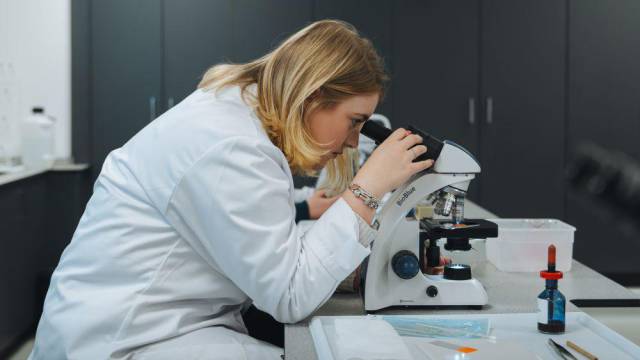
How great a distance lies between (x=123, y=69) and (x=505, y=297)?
294 centimetres

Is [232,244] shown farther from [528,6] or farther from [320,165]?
[528,6]

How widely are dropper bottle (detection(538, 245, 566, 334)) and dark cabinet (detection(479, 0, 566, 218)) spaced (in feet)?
9.38

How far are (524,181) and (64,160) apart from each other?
8.14 feet

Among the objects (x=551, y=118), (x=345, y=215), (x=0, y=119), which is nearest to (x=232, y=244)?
(x=345, y=215)

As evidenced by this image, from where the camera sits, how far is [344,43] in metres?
1.36

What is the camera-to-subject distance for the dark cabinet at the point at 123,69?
3.85 metres

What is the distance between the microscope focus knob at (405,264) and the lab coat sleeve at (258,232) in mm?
105

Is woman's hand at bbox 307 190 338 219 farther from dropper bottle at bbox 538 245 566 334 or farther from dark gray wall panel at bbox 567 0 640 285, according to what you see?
dark gray wall panel at bbox 567 0 640 285

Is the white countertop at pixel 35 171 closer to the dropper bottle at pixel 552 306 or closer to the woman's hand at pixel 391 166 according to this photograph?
the woman's hand at pixel 391 166

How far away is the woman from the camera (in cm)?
119

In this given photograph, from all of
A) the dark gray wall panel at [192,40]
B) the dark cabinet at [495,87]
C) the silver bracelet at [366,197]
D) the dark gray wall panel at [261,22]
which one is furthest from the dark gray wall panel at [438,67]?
the silver bracelet at [366,197]

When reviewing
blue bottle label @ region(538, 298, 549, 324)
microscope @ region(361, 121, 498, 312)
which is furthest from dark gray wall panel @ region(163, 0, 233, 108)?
blue bottle label @ region(538, 298, 549, 324)

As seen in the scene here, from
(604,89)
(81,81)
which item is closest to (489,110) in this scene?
(604,89)

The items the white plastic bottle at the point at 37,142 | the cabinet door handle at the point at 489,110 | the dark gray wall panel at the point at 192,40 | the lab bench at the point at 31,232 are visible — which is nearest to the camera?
the lab bench at the point at 31,232
